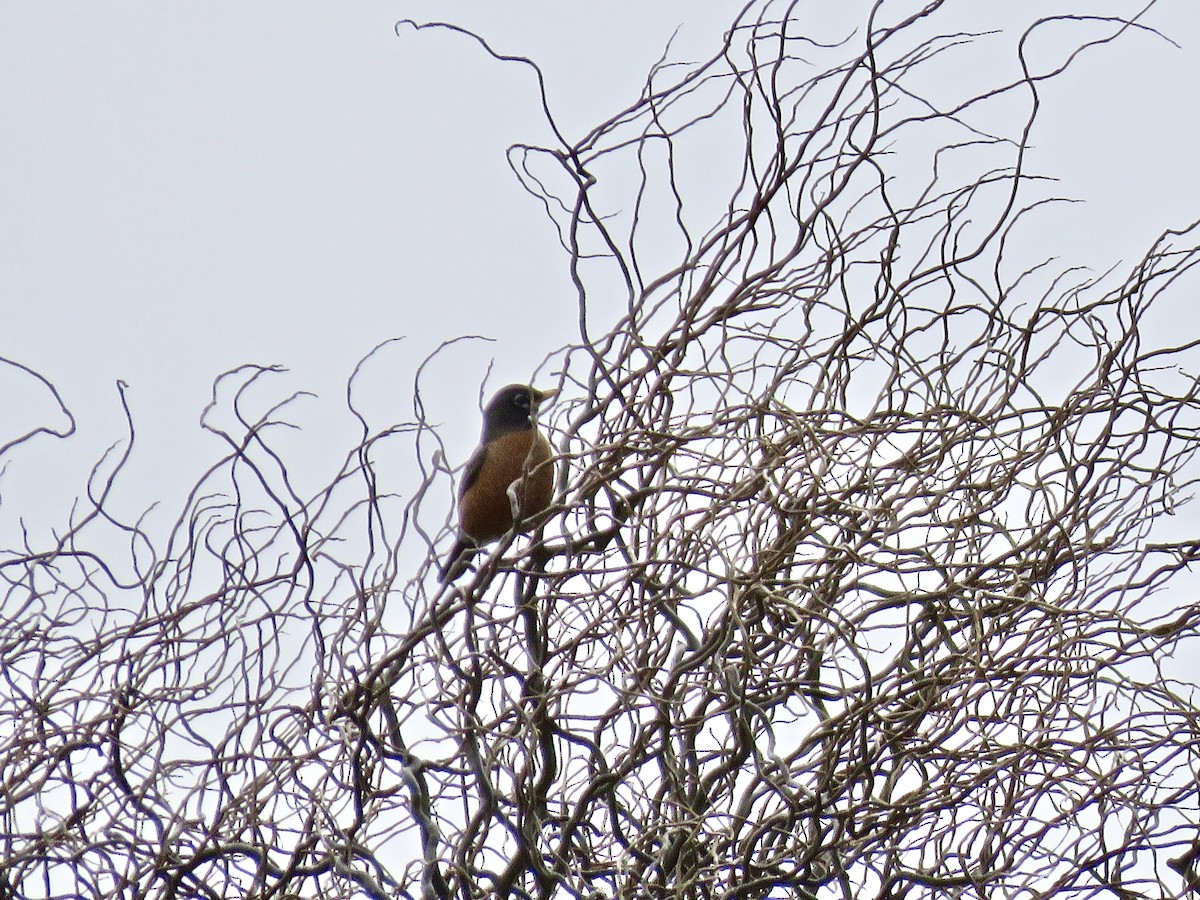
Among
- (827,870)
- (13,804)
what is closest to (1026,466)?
(827,870)

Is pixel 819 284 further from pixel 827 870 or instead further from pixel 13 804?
pixel 13 804

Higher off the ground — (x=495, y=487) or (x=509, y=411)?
(x=509, y=411)

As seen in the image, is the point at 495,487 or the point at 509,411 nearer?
the point at 495,487

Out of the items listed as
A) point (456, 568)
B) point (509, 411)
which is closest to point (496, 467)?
point (509, 411)

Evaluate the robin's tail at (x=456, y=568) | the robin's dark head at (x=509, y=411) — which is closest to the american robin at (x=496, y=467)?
the robin's dark head at (x=509, y=411)

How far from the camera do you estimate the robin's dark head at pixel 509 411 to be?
4801mm

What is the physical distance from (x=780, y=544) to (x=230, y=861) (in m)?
1.45

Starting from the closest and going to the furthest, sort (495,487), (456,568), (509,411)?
(456,568) < (495,487) < (509,411)

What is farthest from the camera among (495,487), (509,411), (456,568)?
(509,411)

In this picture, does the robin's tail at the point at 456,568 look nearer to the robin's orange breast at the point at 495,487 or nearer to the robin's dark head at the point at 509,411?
the robin's orange breast at the point at 495,487

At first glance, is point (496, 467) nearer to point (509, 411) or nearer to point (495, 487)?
point (495, 487)

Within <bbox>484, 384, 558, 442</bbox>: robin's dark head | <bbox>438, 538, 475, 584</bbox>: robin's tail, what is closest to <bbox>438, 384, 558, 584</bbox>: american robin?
<bbox>484, 384, 558, 442</bbox>: robin's dark head

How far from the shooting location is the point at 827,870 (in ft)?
11.1

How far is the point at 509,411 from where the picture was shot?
4801 mm
